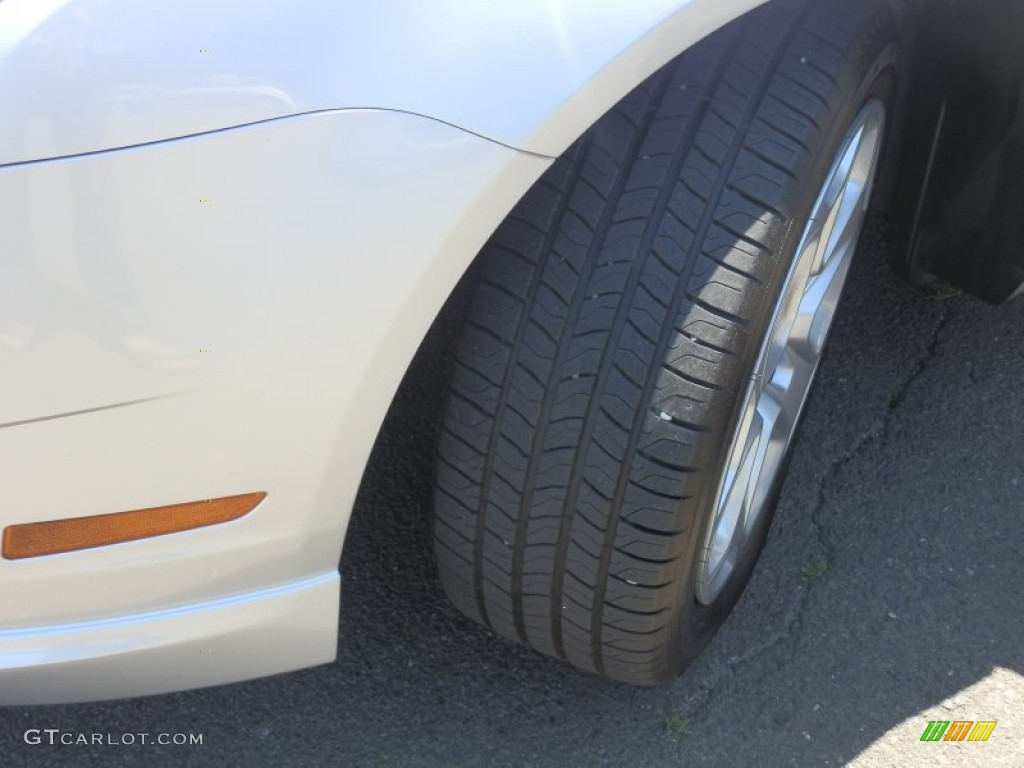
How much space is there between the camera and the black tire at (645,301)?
128 cm

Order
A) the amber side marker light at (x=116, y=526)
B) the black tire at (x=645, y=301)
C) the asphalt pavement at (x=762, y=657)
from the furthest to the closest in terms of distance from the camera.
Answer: the asphalt pavement at (x=762, y=657) < the black tire at (x=645, y=301) < the amber side marker light at (x=116, y=526)

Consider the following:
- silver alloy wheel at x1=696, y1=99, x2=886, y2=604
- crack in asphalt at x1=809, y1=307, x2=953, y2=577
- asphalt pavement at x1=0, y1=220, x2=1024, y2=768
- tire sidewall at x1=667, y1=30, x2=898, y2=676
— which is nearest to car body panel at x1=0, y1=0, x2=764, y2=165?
tire sidewall at x1=667, y1=30, x2=898, y2=676

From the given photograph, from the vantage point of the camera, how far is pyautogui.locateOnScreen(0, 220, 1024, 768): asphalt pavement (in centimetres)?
171

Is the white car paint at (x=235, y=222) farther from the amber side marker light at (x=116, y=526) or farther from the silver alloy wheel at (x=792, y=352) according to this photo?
the silver alloy wheel at (x=792, y=352)

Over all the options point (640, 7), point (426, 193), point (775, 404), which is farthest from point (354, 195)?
point (775, 404)

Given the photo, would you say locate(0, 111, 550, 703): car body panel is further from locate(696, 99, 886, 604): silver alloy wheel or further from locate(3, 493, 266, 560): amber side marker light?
locate(696, 99, 886, 604): silver alloy wheel

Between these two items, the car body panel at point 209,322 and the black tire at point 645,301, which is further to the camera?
the black tire at point 645,301

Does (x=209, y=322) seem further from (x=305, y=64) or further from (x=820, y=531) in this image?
(x=820, y=531)

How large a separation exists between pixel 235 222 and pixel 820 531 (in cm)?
131

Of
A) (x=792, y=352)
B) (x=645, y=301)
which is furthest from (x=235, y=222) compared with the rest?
(x=792, y=352)

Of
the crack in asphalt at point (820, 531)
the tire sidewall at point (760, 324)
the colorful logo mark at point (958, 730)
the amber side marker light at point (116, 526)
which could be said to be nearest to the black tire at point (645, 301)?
the tire sidewall at point (760, 324)

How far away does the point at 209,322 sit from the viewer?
1.09 m

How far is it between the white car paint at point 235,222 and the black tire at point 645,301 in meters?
0.14

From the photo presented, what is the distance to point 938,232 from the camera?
1959 mm
